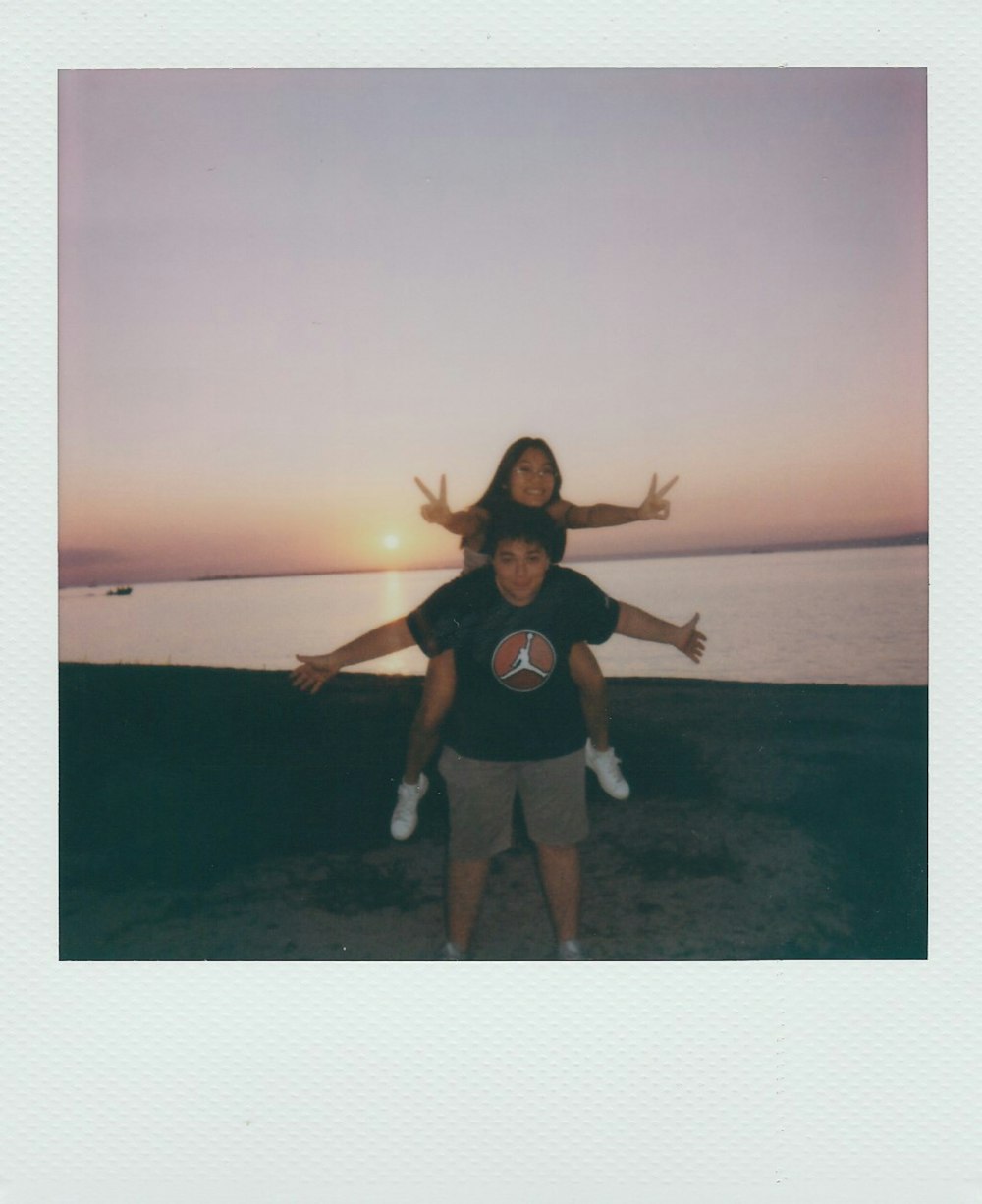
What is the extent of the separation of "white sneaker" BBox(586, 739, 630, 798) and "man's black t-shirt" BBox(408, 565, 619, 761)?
10 centimetres

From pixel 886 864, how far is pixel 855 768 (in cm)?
27

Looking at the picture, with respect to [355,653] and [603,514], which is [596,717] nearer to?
[603,514]

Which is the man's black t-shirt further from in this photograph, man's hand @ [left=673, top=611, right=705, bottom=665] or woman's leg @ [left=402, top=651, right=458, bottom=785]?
man's hand @ [left=673, top=611, right=705, bottom=665]

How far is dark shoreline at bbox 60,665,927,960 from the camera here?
197cm

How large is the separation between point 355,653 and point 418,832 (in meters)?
0.53

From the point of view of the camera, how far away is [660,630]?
76.9 inches

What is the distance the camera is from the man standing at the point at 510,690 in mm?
1873

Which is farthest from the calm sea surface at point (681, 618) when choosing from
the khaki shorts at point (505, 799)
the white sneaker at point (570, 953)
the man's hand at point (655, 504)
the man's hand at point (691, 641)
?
the white sneaker at point (570, 953)

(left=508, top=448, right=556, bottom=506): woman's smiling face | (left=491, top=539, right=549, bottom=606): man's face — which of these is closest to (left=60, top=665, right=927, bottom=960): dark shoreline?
(left=491, top=539, right=549, bottom=606): man's face

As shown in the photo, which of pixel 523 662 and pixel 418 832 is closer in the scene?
pixel 523 662

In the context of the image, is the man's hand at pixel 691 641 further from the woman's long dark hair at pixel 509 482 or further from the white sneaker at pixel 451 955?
the white sneaker at pixel 451 955

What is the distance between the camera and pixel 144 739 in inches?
80.8

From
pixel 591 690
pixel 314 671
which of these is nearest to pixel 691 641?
pixel 591 690
